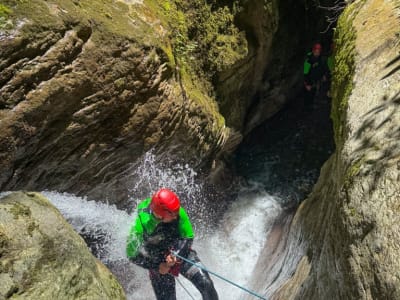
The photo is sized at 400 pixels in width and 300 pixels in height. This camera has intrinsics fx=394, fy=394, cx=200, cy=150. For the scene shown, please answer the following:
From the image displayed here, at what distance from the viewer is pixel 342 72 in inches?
223

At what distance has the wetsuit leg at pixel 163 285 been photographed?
6.58 meters

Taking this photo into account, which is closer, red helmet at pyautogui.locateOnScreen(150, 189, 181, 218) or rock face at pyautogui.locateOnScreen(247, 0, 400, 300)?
rock face at pyautogui.locateOnScreen(247, 0, 400, 300)

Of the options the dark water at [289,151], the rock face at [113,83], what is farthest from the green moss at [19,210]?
the dark water at [289,151]

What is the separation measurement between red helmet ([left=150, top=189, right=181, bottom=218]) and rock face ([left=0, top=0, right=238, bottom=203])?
123 centimetres

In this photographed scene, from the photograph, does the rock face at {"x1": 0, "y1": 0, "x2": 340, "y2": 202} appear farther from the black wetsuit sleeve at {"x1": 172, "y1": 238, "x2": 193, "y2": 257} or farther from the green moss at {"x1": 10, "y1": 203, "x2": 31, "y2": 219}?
the green moss at {"x1": 10, "y1": 203, "x2": 31, "y2": 219}

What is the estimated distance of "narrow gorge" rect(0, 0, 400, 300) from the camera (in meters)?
3.11

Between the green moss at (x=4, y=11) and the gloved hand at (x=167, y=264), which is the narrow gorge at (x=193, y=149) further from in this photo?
the gloved hand at (x=167, y=264)

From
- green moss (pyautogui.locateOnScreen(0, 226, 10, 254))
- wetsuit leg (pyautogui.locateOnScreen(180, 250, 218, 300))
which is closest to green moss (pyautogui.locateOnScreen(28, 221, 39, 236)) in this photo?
green moss (pyautogui.locateOnScreen(0, 226, 10, 254))

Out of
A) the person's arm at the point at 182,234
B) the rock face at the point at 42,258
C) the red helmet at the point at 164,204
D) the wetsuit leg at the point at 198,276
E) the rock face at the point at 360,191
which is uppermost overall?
the rock face at the point at 360,191

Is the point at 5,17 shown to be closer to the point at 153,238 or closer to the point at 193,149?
the point at 153,238

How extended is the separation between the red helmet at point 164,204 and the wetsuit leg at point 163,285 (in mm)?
1364

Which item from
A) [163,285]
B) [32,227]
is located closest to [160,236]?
[163,285]

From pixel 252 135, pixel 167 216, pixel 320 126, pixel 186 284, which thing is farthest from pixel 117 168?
pixel 320 126

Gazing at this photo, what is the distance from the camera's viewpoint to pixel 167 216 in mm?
5781
